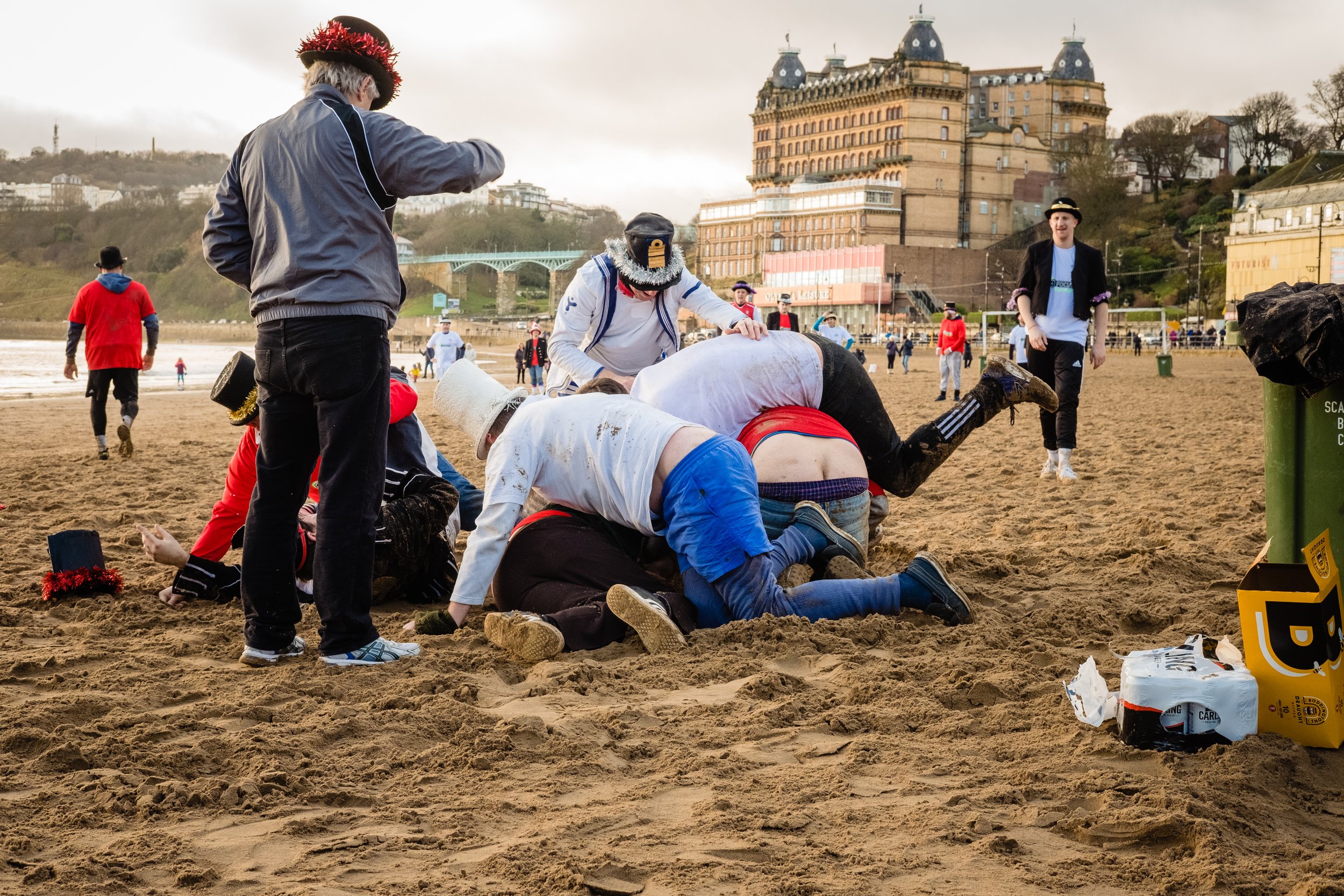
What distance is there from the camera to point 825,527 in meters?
4.58

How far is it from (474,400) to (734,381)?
43.5 inches

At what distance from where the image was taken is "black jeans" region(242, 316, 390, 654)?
3.61 metres

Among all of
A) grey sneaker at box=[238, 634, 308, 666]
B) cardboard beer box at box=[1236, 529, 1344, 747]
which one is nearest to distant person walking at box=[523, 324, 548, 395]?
grey sneaker at box=[238, 634, 308, 666]

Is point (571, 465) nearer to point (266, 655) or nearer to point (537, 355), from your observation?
point (266, 655)

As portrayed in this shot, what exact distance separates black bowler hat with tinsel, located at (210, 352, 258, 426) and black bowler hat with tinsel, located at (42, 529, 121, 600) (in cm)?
90

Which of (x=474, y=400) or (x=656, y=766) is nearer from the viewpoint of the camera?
(x=656, y=766)

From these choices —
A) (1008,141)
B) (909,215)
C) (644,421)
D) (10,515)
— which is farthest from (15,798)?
(1008,141)

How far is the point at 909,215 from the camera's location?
9444 cm

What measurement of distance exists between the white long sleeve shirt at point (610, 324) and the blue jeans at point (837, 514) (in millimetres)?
1503

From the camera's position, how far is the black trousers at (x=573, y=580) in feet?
13.1

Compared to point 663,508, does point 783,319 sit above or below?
above

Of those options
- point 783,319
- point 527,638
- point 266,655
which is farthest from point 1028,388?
point 783,319

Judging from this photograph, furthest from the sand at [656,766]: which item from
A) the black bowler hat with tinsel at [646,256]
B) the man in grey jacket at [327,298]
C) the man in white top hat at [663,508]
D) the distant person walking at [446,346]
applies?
the distant person walking at [446,346]

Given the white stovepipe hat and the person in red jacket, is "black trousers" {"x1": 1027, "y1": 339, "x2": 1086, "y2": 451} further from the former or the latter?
the person in red jacket
